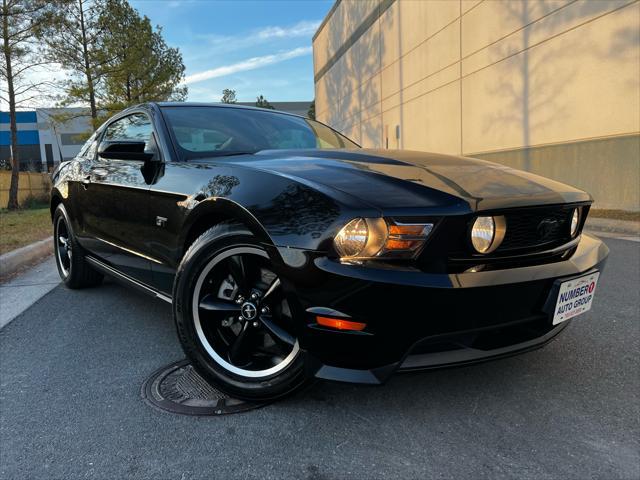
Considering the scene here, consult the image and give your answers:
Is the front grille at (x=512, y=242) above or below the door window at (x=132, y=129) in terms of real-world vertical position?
below

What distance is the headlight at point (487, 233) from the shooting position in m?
1.81

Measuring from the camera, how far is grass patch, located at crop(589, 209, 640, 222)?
330 inches

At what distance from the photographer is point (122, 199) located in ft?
10.2

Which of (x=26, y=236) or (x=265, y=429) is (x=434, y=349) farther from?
(x=26, y=236)

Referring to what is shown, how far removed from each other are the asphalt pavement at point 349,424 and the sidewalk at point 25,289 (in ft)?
3.38

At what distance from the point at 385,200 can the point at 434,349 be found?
0.59 meters

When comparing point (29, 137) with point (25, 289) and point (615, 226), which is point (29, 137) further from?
point (615, 226)

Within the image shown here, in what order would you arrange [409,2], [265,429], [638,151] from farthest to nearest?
[409,2], [638,151], [265,429]

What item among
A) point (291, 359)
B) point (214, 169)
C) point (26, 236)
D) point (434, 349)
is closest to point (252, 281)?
point (291, 359)

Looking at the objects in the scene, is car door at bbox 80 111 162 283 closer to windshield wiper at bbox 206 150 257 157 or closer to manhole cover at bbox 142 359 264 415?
windshield wiper at bbox 206 150 257 157

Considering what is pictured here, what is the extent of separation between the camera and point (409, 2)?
1752 centimetres

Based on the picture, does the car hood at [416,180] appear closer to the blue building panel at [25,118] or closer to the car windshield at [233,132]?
the car windshield at [233,132]

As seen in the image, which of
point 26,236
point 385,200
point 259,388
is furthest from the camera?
point 26,236

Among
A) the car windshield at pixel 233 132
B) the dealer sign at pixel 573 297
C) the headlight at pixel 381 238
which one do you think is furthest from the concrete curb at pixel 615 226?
the headlight at pixel 381 238
